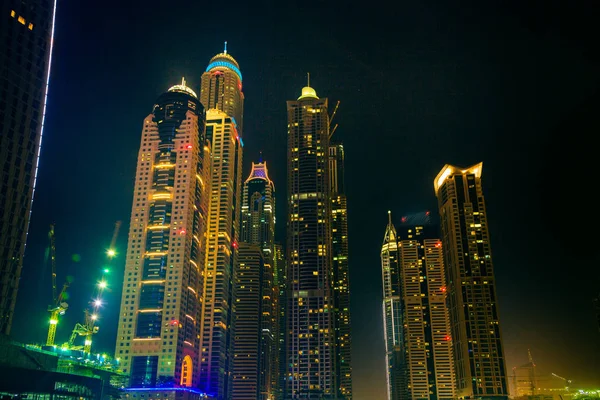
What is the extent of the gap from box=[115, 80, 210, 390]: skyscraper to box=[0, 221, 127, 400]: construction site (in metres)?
9.42

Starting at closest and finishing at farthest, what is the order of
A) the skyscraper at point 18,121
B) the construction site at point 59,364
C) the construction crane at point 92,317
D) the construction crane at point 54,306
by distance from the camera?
the skyscraper at point 18,121
the construction site at point 59,364
the construction crane at point 54,306
the construction crane at point 92,317

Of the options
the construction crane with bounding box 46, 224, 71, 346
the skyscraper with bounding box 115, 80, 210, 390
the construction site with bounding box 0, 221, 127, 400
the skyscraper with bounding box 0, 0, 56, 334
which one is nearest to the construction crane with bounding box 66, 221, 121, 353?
the construction site with bounding box 0, 221, 127, 400

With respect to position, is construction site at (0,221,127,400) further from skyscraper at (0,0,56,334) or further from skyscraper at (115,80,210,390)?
skyscraper at (0,0,56,334)

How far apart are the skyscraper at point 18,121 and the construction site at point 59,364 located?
11543mm

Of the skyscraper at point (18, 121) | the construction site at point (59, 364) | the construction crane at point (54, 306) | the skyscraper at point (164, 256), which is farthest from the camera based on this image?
the skyscraper at point (164, 256)

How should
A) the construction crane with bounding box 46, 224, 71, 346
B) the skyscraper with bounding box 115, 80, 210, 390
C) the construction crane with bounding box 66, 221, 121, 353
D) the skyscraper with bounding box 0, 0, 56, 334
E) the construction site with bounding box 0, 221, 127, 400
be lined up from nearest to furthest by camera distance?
the skyscraper with bounding box 0, 0, 56, 334, the construction site with bounding box 0, 221, 127, 400, the construction crane with bounding box 46, 224, 71, 346, the construction crane with bounding box 66, 221, 121, 353, the skyscraper with bounding box 115, 80, 210, 390

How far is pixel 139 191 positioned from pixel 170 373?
2366 inches

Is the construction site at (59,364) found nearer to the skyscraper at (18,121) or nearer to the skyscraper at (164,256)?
the skyscraper at (164,256)

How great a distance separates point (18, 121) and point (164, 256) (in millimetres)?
97729

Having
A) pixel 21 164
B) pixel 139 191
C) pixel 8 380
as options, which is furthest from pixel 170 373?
pixel 21 164

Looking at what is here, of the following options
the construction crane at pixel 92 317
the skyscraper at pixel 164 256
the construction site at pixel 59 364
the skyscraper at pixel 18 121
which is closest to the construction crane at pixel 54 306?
the construction site at pixel 59 364

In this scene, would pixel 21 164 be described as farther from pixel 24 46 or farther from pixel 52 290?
pixel 52 290

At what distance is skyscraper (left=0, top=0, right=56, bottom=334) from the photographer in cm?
8556

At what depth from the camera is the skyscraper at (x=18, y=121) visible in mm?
85562
